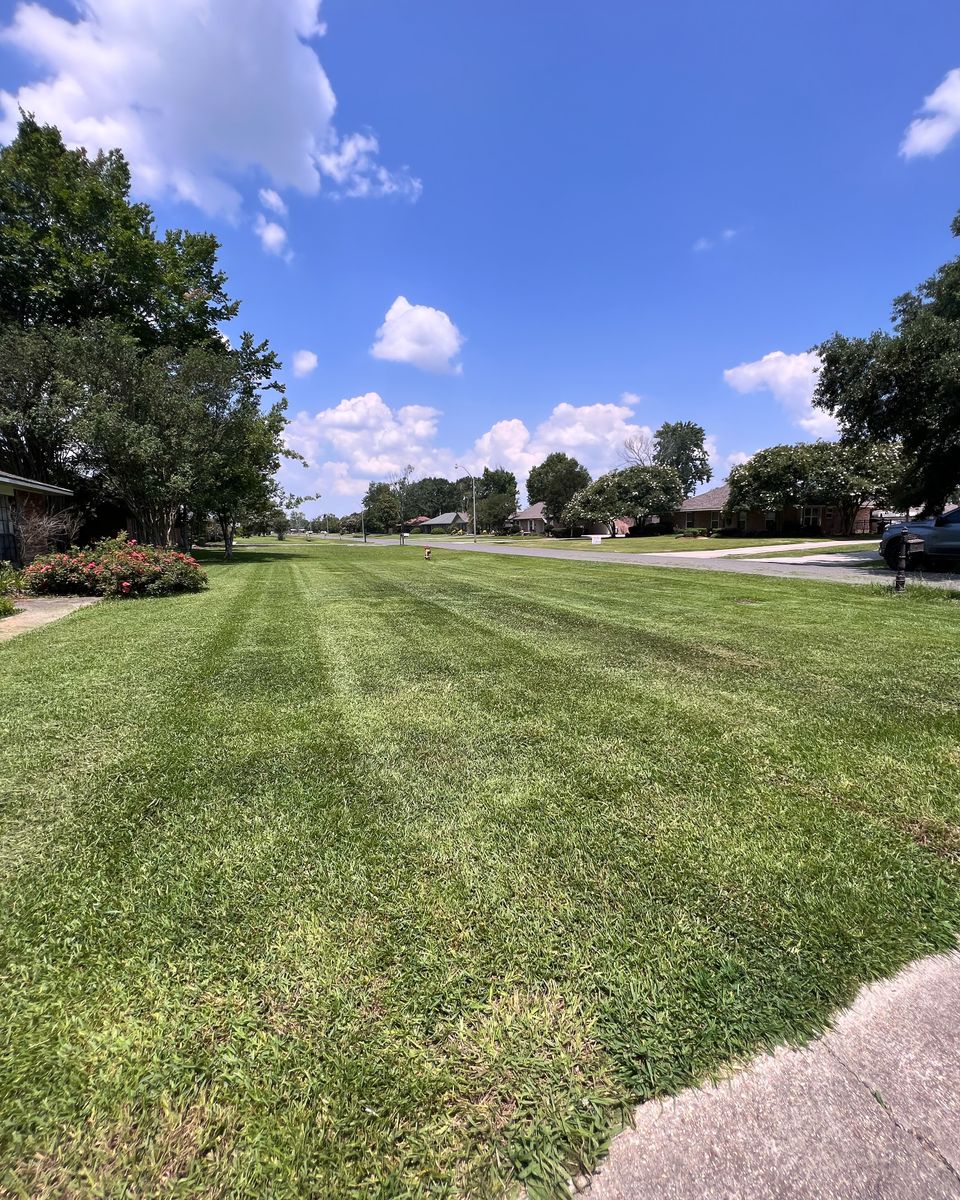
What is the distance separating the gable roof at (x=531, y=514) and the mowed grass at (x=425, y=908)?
73.2 metres

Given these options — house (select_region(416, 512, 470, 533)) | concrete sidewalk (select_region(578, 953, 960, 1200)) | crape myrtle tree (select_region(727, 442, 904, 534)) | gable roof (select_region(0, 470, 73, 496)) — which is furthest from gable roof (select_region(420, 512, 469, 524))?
concrete sidewalk (select_region(578, 953, 960, 1200))

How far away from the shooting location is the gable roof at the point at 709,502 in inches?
1997

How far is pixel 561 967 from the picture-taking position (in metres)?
1.84

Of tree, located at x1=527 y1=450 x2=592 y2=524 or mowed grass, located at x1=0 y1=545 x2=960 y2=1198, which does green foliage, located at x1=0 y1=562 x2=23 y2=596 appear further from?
tree, located at x1=527 y1=450 x2=592 y2=524

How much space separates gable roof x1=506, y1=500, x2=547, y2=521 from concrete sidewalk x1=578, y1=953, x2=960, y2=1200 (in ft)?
247

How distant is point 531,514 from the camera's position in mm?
79000

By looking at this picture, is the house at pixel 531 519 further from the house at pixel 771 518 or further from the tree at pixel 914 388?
the tree at pixel 914 388

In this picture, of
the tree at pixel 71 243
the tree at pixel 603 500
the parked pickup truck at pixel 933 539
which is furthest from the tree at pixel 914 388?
the tree at pixel 603 500

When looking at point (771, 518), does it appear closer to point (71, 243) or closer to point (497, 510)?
point (497, 510)

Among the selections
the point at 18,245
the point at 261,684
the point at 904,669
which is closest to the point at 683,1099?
the point at 261,684

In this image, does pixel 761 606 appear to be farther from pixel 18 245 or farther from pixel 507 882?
pixel 18 245

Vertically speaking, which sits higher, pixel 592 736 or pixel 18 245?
pixel 18 245

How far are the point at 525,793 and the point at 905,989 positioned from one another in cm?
166

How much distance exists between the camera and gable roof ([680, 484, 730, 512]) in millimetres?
50719
